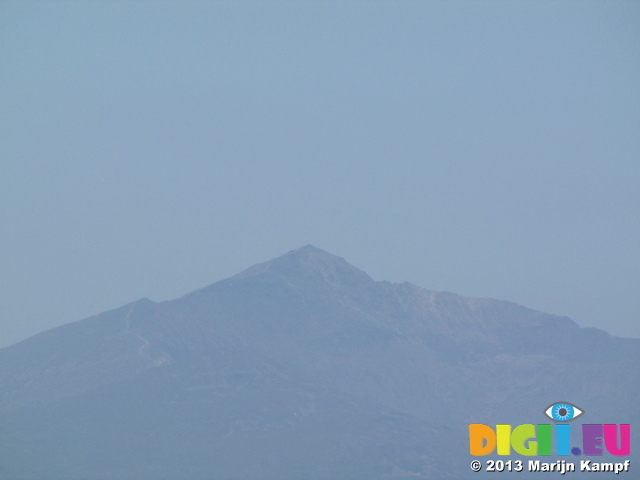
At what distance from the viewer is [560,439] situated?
13375 centimetres

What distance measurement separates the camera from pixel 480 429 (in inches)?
5335

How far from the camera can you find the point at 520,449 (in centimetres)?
12988

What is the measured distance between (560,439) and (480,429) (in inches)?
348

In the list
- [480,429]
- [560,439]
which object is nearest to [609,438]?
[560,439]

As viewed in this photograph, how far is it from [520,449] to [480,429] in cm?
677

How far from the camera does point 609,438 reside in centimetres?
13038

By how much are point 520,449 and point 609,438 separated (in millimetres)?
9764

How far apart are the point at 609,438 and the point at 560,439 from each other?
576 cm

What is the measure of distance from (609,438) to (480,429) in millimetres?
14201

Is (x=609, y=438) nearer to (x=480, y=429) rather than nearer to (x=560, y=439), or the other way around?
(x=560, y=439)
